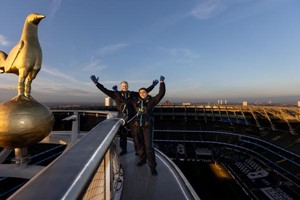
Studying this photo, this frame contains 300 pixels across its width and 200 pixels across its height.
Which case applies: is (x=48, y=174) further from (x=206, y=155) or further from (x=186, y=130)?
(x=186, y=130)

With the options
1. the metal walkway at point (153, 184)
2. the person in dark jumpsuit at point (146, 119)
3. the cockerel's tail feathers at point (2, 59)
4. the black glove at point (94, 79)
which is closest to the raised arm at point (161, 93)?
the person in dark jumpsuit at point (146, 119)

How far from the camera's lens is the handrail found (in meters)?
0.64

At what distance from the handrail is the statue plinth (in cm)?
105

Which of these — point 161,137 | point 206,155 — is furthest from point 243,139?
point 161,137

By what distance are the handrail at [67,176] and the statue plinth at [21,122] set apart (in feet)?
3.45

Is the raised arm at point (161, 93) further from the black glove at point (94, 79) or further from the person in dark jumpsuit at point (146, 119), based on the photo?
the black glove at point (94, 79)

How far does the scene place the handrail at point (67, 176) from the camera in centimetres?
64

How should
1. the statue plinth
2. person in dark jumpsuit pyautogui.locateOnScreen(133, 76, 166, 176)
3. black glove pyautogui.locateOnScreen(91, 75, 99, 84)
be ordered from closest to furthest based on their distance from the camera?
1. the statue plinth
2. person in dark jumpsuit pyautogui.locateOnScreen(133, 76, 166, 176)
3. black glove pyautogui.locateOnScreen(91, 75, 99, 84)

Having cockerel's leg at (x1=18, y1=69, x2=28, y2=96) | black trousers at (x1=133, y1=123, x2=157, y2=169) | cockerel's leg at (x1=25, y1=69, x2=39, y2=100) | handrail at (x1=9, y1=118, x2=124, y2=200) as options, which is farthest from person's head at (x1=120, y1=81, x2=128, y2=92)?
handrail at (x1=9, y1=118, x2=124, y2=200)

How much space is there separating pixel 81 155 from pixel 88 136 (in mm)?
356

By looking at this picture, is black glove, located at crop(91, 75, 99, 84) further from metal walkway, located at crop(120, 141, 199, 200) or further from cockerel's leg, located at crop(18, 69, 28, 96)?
cockerel's leg, located at crop(18, 69, 28, 96)

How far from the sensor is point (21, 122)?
1.87 m

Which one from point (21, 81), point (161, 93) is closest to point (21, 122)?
point (21, 81)

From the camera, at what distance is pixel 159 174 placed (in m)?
3.47
